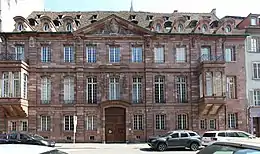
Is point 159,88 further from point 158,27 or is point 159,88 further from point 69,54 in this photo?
point 69,54

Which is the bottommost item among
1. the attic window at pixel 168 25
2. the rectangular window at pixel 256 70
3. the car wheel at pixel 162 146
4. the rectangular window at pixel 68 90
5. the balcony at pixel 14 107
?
the car wheel at pixel 162 146

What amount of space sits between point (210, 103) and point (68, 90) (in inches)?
561

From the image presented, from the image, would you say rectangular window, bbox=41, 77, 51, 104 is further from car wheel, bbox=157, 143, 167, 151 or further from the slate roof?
car wheel, bbox=157, 143, 167, 151

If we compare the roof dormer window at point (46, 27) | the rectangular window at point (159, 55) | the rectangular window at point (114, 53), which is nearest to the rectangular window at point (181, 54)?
the rectangular window at point (159, 55)

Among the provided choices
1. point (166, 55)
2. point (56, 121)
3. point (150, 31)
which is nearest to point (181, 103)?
point (166, 55)

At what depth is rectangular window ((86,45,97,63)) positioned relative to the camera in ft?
140

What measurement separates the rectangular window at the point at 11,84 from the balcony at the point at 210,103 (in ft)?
58.3

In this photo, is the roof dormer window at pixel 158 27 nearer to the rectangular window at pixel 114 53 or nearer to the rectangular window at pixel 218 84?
the rectangular window at pixel 114 53

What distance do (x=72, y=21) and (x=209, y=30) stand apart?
14.7 metres

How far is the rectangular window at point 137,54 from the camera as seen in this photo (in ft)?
140

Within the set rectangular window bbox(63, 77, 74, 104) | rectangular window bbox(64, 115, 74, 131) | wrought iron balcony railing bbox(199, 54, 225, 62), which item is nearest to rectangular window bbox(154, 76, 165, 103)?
wrought iron balcony railing bbox(199, 54, 225, 62)

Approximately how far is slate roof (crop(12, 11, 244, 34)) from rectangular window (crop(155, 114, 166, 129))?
9035mm

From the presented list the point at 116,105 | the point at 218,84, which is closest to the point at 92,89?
the point at 116,105

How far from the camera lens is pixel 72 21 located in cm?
4353
